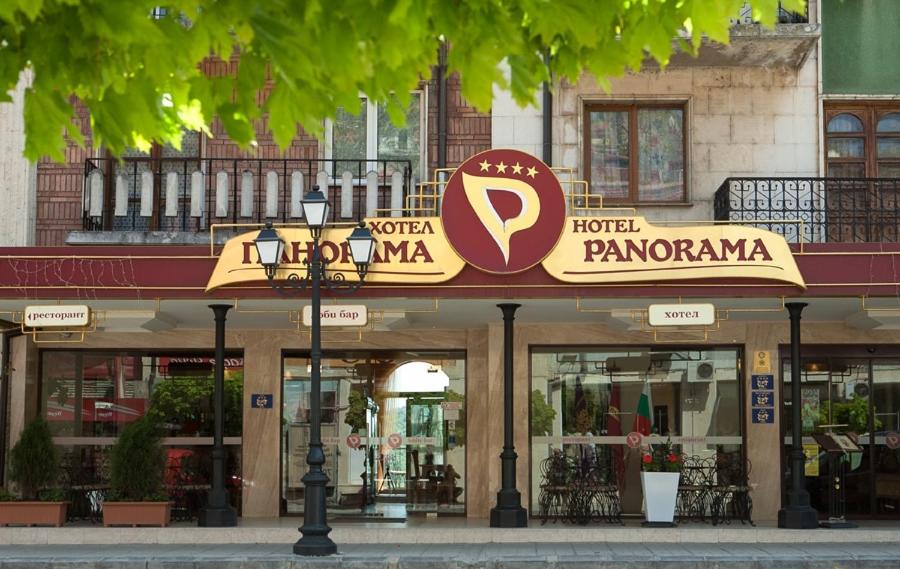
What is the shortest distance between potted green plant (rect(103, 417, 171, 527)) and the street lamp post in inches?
124

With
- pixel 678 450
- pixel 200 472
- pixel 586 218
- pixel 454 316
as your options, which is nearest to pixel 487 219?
pixel 586 218

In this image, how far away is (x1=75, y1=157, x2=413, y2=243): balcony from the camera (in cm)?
1992

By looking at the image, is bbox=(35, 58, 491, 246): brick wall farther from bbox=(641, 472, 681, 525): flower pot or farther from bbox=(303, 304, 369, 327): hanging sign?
bbox=(641, 472, 681, 525): flower pot

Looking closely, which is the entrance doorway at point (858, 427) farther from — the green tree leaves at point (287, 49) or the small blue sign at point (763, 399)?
the green tree leaves at point (287, 49)

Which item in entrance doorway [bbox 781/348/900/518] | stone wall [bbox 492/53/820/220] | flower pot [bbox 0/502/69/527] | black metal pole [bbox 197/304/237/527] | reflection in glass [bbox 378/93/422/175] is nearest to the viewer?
black metal pole [bbox 197/304/237/527]

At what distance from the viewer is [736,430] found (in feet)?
67.2

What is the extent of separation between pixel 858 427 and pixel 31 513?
12.4m

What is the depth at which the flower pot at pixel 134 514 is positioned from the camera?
18453mm

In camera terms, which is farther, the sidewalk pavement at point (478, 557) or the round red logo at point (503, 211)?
the round red logo at point (503, 211)

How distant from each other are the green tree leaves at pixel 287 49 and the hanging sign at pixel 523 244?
416 inches

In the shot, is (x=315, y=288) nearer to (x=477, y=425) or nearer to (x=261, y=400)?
(x=261, y=400)

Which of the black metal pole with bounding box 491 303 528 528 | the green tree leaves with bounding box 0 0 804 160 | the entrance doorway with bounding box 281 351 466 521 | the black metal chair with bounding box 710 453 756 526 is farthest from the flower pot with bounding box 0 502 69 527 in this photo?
the green tree leaves with bounding box 0 0 804 160

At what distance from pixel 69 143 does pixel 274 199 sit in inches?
144

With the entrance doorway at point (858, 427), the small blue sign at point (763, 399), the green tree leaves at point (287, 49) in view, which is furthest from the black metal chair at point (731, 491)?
the green tree leaves at point (287, 49)
